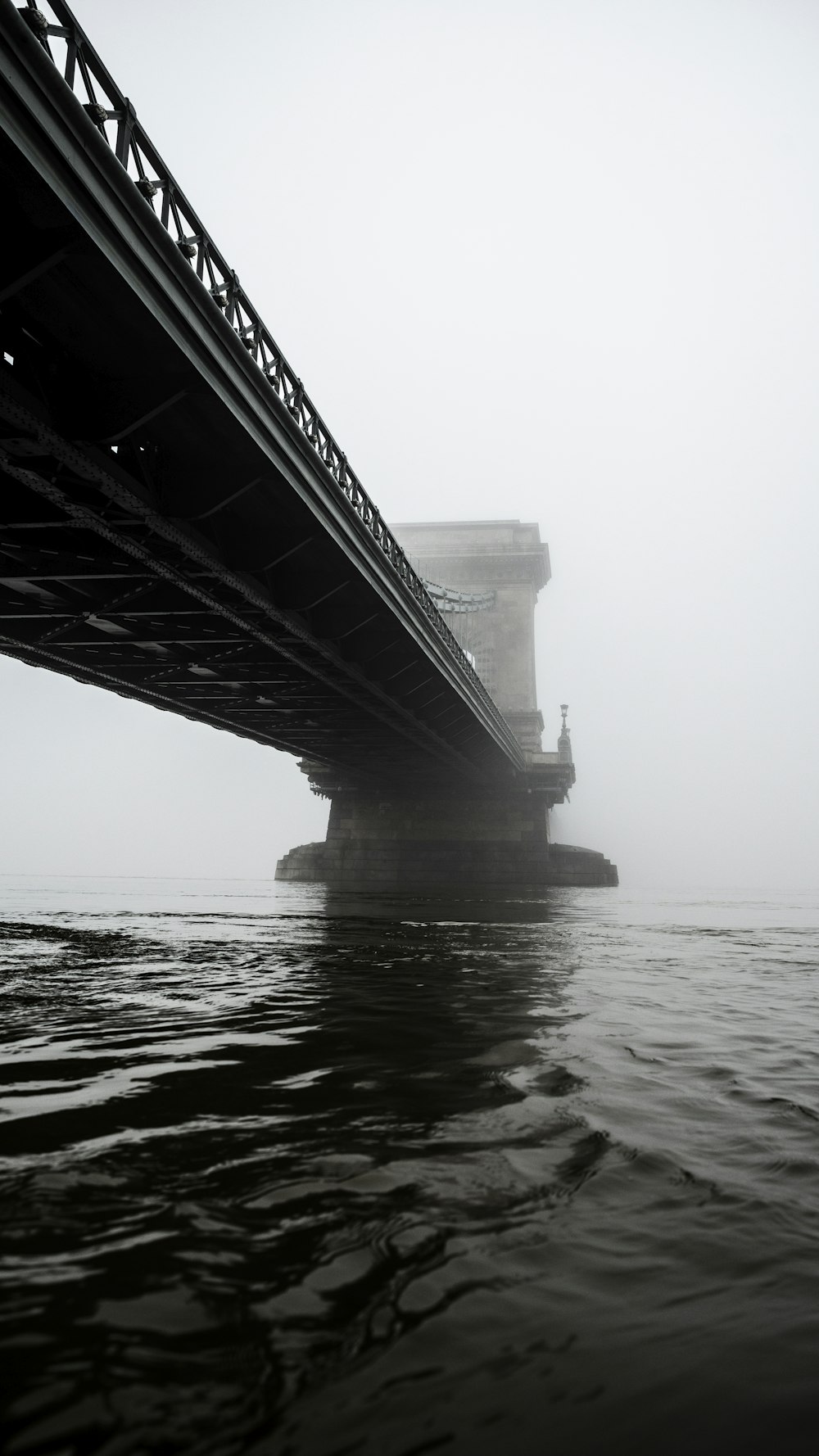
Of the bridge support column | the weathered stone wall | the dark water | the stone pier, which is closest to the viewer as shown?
the dark water

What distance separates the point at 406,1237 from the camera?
2.08 m

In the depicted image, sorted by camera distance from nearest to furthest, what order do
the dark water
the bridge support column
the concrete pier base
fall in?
the dark water, the concrete pier base, the bridge support column

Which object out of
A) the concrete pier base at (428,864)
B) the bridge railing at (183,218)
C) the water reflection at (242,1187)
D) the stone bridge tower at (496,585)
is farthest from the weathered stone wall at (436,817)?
the water reflection at (242,1187)

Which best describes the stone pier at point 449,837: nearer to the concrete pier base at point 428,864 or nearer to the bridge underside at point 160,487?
the concrete pier base at point 428,864

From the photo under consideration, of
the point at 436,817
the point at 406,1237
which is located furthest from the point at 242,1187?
the point at 436,817

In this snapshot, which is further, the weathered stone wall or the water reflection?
the weathered stone wall

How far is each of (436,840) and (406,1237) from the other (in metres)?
47.6

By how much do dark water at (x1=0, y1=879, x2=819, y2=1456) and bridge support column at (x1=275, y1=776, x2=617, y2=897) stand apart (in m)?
44.0

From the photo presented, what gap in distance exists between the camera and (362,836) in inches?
1970

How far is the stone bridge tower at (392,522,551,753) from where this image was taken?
70625mm

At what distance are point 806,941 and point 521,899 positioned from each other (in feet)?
54.0

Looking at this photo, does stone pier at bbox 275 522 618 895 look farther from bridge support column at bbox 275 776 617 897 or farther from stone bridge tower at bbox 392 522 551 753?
stone bridge tower at bbox 392 522 551 753

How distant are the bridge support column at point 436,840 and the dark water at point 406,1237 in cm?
4399

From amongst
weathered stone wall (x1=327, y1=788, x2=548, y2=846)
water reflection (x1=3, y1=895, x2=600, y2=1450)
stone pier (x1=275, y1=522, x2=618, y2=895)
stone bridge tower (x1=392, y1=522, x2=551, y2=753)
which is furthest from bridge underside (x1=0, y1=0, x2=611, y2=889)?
stone bridge tower (x1=392, y1=522, x2=551, y2=753)
